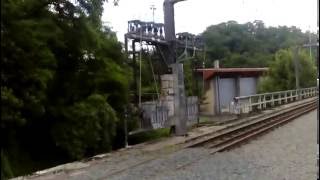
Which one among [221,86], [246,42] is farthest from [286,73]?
[246,42]

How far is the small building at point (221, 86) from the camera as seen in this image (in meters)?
42.0

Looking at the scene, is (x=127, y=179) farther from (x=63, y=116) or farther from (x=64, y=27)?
(x=63, y=116)

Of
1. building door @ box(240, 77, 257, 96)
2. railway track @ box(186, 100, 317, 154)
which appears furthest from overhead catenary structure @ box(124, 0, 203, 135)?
building door @ box(240, 77, 257, 96)

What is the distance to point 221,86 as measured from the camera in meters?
44.1

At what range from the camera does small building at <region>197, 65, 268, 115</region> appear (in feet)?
138

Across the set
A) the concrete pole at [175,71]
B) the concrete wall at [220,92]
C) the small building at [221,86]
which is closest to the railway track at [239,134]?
the concrete pole at [175,71]

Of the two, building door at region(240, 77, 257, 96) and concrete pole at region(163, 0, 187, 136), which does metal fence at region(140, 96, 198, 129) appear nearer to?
concrete pole at region(163, 0, 187, 136)

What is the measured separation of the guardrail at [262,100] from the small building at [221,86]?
3.60 meters

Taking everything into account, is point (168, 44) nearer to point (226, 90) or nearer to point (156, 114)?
point (156, 114)

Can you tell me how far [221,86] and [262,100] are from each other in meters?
10.4

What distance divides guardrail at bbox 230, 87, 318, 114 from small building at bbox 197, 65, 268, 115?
3.60 meters

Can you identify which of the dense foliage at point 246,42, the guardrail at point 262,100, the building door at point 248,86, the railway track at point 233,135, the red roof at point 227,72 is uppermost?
the dense foliage at point 246,42

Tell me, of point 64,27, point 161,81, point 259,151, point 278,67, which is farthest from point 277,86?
point 64,27

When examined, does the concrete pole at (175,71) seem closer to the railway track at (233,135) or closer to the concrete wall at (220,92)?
the railway track at (233,135)
